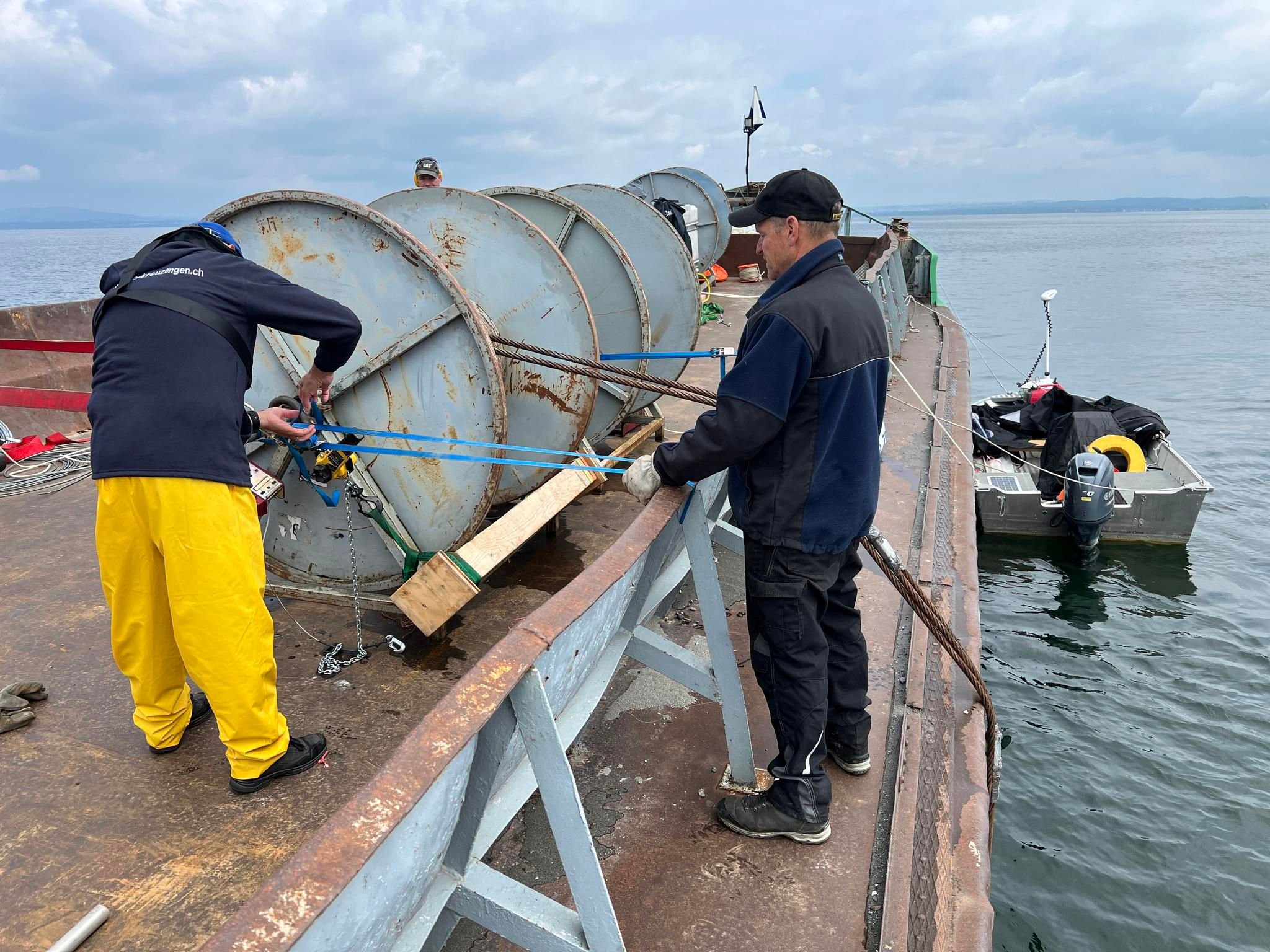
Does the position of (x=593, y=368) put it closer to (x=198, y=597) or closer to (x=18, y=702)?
(x=198, y=597)

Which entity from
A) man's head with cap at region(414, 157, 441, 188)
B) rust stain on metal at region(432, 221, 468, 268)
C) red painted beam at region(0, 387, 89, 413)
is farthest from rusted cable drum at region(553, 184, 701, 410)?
red painted beam at region(0, 387, 89, 413)

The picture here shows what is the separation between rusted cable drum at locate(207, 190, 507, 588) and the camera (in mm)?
3773

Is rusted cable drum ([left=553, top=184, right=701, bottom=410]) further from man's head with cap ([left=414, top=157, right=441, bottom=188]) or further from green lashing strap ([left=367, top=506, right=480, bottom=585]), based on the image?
green lashing strap ([left=367, top=506, right=480, bottom=585])

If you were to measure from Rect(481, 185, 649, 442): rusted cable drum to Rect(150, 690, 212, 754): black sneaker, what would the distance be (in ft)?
10.1

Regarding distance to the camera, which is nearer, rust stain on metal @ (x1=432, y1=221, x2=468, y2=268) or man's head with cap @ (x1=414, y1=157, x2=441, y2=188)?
rust stain on metal @ (x1=432, y1=221, x2=468, y2=268)

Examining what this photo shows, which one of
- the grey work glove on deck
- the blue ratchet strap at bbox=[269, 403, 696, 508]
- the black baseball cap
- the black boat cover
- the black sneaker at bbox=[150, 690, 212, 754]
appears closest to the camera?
the black baseball cap

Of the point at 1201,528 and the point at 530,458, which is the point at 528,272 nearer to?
the point at 530,458

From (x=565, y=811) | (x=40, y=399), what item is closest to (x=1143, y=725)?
(x=565, y=811)

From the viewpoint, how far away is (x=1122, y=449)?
35.4ft

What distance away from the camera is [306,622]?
14.4 ft

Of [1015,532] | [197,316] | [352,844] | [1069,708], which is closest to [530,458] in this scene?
[197,316]

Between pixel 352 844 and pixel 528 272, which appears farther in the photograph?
pixel 528 272

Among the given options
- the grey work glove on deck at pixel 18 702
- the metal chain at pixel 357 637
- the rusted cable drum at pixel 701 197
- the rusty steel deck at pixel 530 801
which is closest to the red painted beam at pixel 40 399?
the rusty steel deck at pixel 530 801

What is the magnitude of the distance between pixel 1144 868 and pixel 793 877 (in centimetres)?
462
